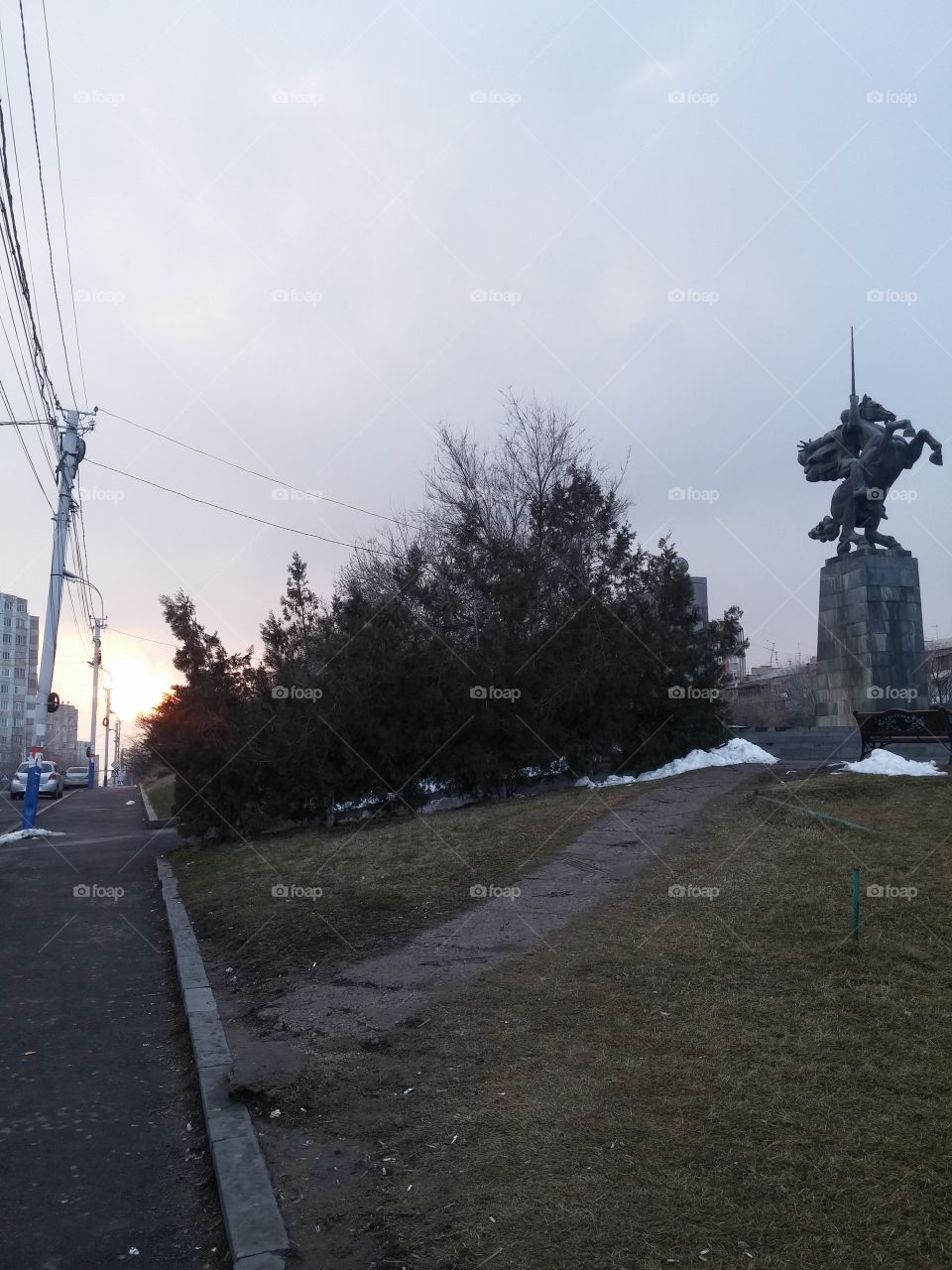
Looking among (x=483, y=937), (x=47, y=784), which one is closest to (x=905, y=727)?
(x=483, y=937)

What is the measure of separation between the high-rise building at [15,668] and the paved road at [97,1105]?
358 ft

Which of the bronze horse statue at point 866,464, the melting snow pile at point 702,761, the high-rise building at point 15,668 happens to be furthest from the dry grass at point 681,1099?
the high-rise building at point 15,668

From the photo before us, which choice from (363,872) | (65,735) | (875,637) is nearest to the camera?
(363,872)

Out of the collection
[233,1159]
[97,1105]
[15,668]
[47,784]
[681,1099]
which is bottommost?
[97,1105]

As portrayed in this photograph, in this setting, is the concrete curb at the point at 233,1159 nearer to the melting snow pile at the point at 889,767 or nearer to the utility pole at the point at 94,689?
the melting snow pile at the point at 889,767

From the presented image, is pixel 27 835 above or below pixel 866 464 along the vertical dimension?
below

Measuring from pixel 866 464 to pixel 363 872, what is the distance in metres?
18.9

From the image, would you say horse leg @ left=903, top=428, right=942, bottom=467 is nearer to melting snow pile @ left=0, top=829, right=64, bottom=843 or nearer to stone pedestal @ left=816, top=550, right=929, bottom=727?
stone pedestal @ left=816, top=550, right=929, bottom=727

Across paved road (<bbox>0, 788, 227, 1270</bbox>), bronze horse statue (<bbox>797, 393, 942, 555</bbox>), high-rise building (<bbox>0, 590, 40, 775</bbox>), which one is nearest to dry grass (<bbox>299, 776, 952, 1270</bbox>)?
paved road (<bbox>0, 788, 227, 1270</bbox>)

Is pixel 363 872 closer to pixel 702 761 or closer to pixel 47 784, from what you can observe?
pixel 702 761

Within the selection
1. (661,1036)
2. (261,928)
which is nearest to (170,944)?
(261,928)

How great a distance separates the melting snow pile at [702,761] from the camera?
52.7 ft

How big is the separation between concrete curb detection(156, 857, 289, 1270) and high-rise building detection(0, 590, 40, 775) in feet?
368

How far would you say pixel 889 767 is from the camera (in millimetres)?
13055
